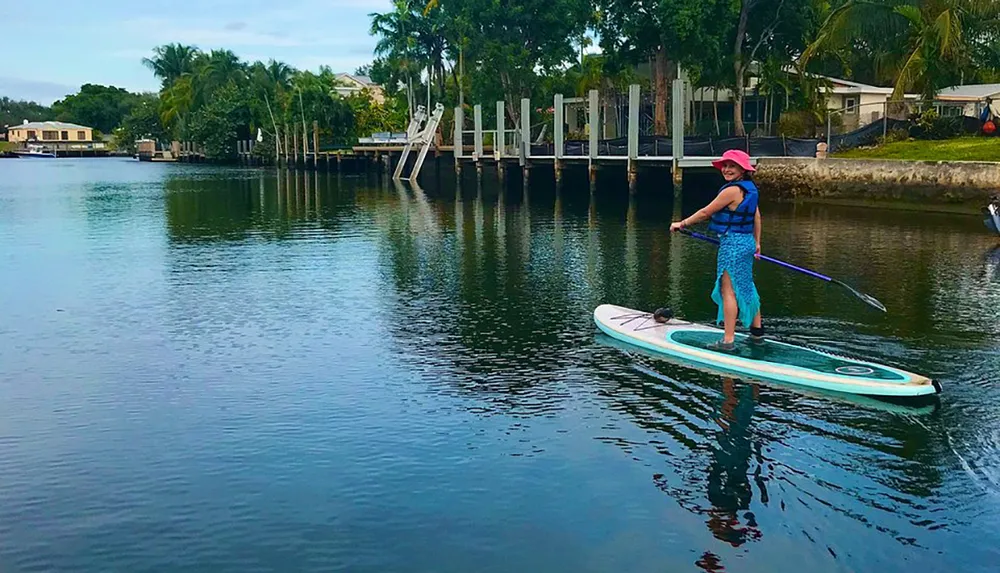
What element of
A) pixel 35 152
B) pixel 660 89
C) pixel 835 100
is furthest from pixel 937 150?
pixel 35 152

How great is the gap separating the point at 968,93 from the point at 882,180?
1649cm

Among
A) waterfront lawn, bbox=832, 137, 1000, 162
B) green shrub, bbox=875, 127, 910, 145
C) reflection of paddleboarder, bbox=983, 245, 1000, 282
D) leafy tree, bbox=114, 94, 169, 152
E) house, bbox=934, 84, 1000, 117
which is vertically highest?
leafy tree, bbox=114, 94, 169, 152

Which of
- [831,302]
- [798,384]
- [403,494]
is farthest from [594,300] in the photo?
[403,494]

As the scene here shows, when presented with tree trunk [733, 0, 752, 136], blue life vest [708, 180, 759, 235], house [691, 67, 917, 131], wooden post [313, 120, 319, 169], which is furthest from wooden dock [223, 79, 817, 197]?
blue life vest [708, 180, 759, 235]

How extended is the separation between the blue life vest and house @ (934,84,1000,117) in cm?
3480

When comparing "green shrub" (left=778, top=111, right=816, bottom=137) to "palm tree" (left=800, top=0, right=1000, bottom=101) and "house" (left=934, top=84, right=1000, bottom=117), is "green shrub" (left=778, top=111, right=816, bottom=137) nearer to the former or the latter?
"house" (left=934, top=84, right=1000, bottom=117)

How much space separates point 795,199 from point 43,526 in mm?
29761

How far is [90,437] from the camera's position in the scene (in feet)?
32.1

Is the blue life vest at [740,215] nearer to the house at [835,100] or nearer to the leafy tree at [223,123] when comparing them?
the house at [835,100]

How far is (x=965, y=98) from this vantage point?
43188 mm

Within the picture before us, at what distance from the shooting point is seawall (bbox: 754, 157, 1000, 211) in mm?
28688

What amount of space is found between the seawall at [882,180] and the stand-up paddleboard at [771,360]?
19211 millimetres

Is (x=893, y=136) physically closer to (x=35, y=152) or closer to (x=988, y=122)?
(x=988, y=122)

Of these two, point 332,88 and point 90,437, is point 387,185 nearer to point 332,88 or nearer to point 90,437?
point 332,88
